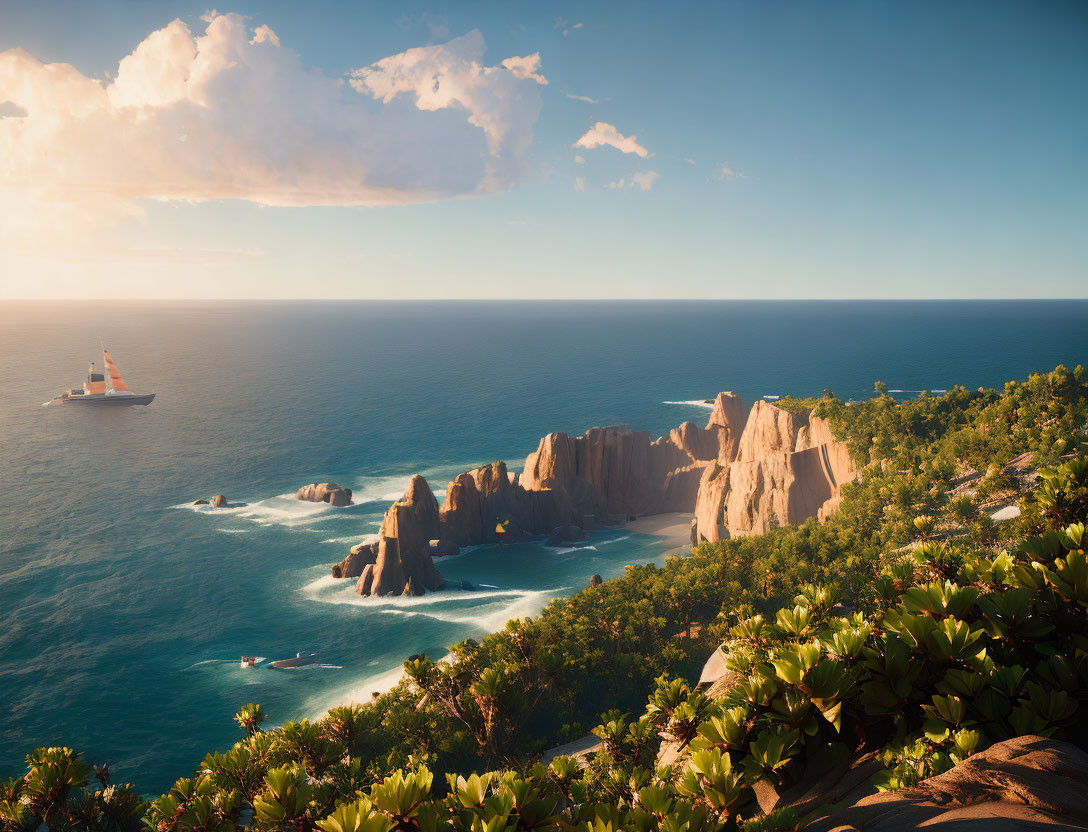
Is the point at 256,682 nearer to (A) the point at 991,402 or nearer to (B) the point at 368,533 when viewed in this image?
(B) the point at 368,533

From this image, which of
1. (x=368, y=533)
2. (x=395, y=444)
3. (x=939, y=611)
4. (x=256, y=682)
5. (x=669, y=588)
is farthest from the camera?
(x=395, y=444)

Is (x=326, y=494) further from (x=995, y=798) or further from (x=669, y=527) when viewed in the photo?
(x=995, y=798)

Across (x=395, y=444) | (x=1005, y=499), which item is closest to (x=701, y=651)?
(x=1005, y=499)

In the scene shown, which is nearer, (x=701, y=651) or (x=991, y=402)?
(x=701, y=651)

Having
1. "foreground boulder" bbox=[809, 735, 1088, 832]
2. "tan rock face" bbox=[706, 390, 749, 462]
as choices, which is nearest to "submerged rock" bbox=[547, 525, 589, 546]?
"tan rock face" bbox=[706, 390, 749, 462]

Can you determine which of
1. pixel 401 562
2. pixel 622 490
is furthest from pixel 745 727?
pixel 622 490

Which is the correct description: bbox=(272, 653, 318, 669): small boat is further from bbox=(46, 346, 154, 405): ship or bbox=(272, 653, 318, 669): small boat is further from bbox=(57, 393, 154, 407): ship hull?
bbox=(46, 346, 154, 405): ship

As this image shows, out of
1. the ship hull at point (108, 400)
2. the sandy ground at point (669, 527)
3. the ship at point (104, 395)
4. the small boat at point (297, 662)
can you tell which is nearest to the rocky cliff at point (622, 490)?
the sandy ground at point (669, 527)
